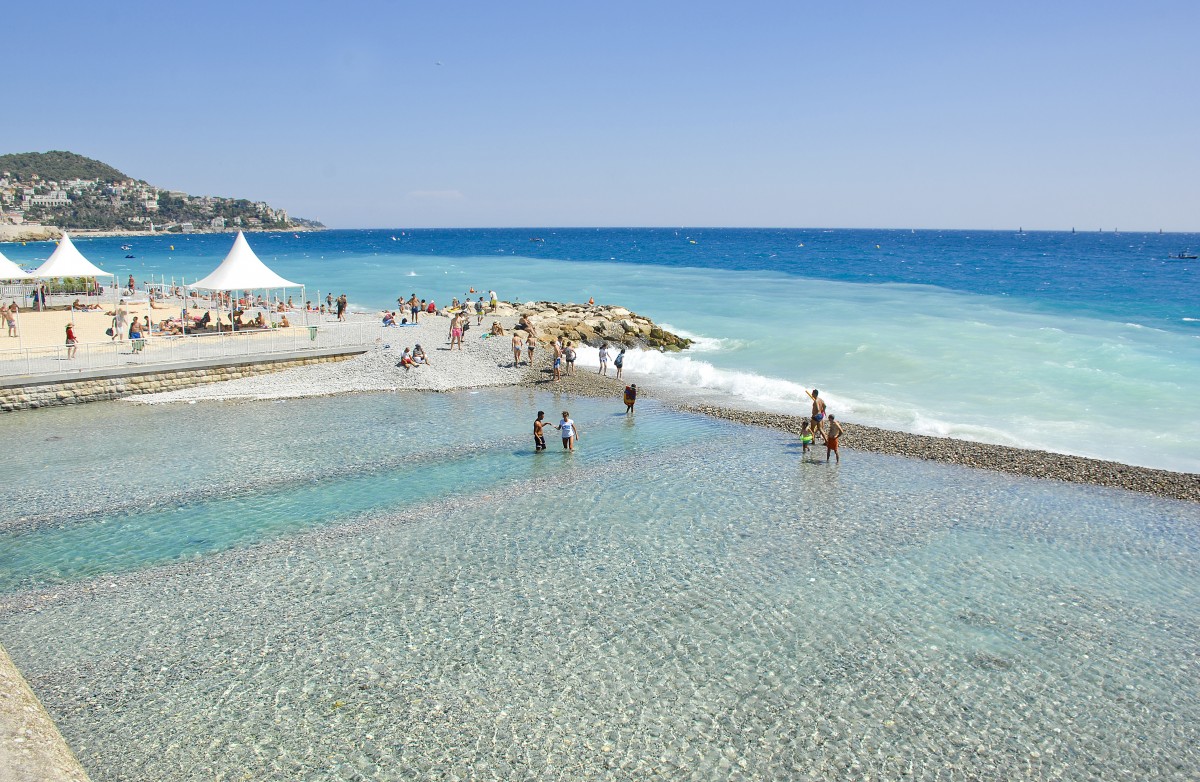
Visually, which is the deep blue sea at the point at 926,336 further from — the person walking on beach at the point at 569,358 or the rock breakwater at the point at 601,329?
the person walking on beach at the point at 569,358

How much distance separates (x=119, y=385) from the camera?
23625 millimetres

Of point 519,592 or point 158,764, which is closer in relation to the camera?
point 158,764

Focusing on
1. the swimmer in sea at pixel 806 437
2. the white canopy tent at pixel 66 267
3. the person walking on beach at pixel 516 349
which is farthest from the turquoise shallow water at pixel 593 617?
the white canopy tent at pixel 66 267

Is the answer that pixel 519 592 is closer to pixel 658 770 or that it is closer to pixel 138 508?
pixel 658 770

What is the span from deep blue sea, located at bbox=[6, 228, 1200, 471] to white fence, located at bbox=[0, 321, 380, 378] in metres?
12.9

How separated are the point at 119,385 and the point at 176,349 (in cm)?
385

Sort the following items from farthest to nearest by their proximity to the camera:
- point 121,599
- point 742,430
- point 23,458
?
point 742,430
point 23,458
point 121,599

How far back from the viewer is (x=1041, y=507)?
52.2ft

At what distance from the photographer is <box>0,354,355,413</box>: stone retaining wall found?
2198 cm

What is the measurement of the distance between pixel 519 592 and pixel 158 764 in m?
5.20

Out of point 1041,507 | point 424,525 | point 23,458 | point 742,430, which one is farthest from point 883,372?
point 23,458

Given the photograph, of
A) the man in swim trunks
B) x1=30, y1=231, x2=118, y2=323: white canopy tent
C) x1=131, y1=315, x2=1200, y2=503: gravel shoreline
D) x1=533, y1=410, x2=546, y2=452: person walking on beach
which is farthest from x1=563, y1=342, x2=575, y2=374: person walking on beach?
x1=30, y1=231, x2=118, y2=323: white canopy tent

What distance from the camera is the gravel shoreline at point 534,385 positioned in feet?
58.7

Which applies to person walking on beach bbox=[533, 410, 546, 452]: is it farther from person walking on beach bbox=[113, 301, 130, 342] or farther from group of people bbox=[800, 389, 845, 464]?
person walking on beach bbox=[113, 301, 130, 342]
